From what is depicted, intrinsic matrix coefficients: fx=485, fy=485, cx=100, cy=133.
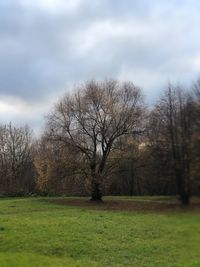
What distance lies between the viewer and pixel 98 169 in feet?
158

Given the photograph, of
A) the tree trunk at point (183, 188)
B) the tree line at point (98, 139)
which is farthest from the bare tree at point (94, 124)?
the tree trunk at point (183, 188)

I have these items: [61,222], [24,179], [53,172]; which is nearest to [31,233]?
[61,222]

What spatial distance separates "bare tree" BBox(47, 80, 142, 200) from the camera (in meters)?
48.5

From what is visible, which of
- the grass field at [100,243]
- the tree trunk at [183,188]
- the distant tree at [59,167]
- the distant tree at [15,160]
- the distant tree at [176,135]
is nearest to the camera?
the grass field at [100,243]

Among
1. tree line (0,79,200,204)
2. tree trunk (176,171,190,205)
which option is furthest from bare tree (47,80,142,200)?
tree trunk (176,171,190,205)

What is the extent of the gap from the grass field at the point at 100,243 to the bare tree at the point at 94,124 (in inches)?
944

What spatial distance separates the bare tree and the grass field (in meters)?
24.0

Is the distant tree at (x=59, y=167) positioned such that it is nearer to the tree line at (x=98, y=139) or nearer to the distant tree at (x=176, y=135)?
the tree line at (x=98, y=139)

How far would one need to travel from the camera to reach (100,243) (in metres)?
18.8

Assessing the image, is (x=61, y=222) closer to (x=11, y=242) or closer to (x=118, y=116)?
(x=11, y=242)

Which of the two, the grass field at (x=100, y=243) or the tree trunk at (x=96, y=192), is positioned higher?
the tree trunk at (x=96, y=192)

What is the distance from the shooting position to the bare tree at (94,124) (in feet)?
159

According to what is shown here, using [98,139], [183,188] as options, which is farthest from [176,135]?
[98,139]

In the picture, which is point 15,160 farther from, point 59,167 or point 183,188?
point 183,188
